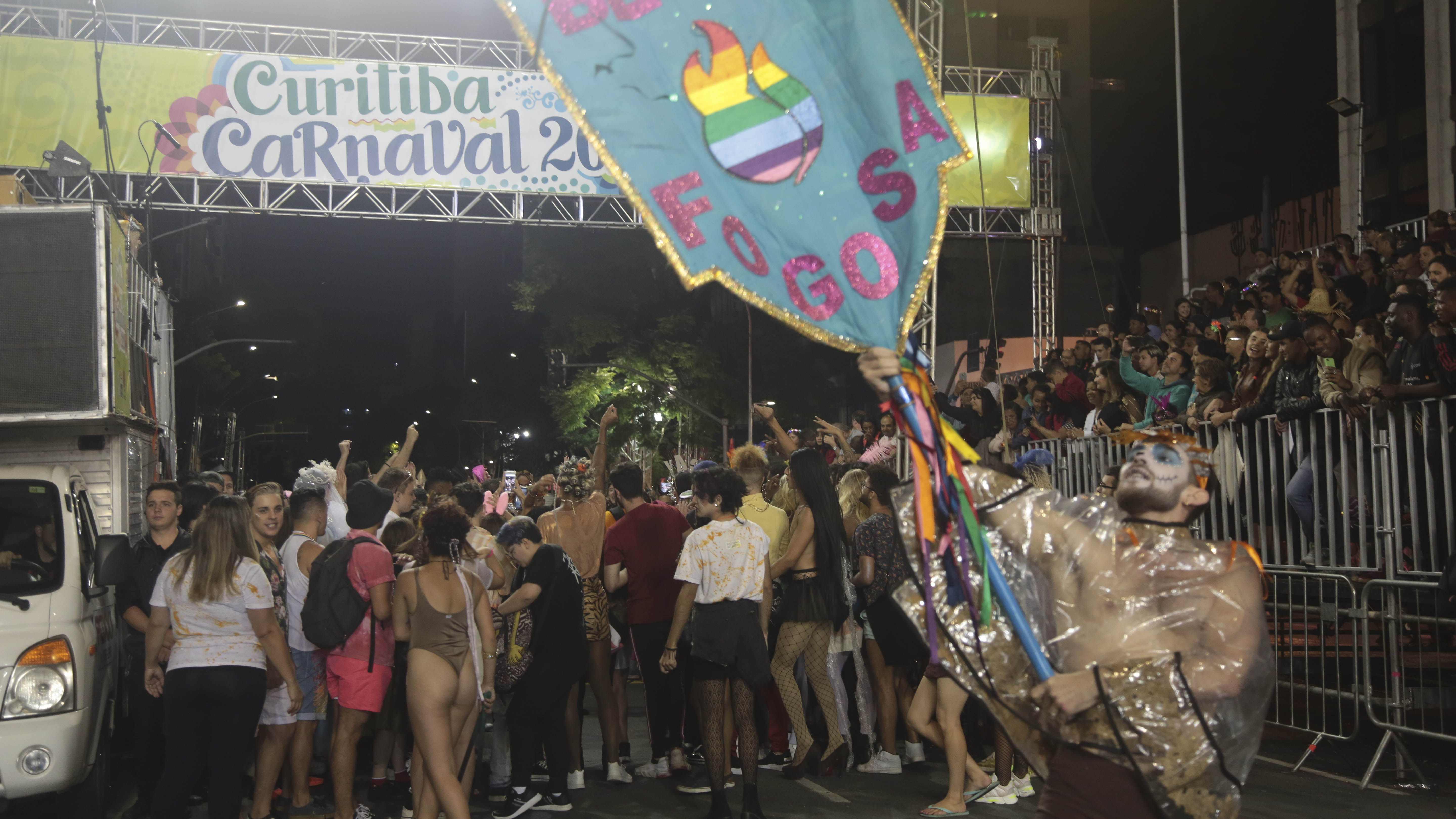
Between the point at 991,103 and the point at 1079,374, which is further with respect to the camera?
the point at 991,103

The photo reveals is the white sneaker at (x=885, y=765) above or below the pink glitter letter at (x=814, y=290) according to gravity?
below

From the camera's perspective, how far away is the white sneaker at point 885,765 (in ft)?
25.5

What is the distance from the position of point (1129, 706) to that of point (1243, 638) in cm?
39

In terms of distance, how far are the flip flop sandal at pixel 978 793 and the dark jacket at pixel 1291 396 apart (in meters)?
3.50

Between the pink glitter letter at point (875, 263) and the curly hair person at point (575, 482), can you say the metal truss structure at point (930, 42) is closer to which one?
the curly hair person at point (575, 482)

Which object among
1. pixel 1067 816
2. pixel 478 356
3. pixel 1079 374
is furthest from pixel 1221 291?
pixel 478 356

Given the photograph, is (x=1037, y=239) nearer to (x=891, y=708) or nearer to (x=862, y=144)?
(x=891, y=708)

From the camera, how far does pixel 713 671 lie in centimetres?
657

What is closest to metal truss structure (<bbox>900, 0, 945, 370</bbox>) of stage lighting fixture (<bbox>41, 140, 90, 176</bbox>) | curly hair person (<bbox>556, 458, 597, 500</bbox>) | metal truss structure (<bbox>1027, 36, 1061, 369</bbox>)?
metal truss structure (<bbox>1027, 36, 1061, 369</bbox>)

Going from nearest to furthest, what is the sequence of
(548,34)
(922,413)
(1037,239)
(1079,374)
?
(548,34)
(922,413)
(1079,374)
(1037,239)

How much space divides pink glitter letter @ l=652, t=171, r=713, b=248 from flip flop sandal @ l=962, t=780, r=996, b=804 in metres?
4.76

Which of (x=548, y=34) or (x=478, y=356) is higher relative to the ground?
(x=478, y=356)

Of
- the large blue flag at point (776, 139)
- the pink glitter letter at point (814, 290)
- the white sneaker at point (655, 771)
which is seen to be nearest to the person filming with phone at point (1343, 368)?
the white sneaker at point (655, 771)

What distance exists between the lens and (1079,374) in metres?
14.4
